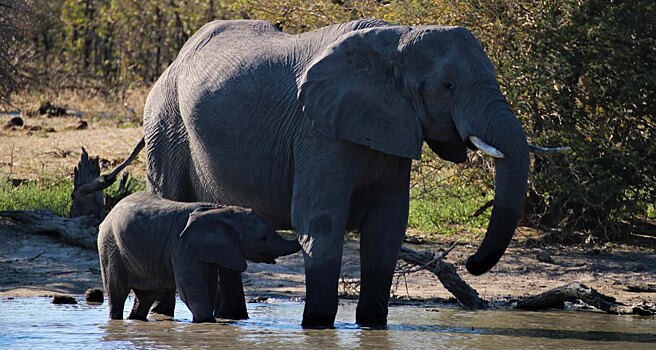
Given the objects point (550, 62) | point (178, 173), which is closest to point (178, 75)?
point (178, 173)

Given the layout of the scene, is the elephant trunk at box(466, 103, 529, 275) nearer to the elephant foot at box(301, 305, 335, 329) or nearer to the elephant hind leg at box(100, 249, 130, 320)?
the elephant foot at box(301, 305, 335, 329)

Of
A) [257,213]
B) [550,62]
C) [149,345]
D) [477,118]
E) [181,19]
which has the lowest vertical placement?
[149,345]

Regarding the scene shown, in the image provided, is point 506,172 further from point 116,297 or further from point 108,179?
point 108,179

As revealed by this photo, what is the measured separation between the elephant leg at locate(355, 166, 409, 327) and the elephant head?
1.49ft

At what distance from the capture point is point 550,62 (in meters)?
11.7

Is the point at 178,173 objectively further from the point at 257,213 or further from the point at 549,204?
the point at 549,204

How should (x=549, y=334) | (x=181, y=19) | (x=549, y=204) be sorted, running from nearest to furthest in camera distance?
1. (x=549, y=334)
2. (x=549, y=204)
3. (x=181, y=19)

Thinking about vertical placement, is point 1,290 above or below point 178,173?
below

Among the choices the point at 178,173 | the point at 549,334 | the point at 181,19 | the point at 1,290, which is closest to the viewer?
the point at 549,334

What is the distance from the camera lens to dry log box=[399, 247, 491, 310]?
9.84 m

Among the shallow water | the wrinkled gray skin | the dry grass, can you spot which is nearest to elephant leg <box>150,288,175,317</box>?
the shallow water

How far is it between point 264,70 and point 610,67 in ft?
14.1

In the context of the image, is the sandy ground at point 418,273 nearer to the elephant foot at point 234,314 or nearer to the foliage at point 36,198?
the foliage at point 36,198

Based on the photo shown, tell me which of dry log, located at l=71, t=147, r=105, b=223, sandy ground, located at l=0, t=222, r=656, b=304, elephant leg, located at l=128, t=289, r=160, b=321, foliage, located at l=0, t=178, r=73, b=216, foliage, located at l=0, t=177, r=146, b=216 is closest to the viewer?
elephant leg, located at l=128, t=289, r=160, b=321
